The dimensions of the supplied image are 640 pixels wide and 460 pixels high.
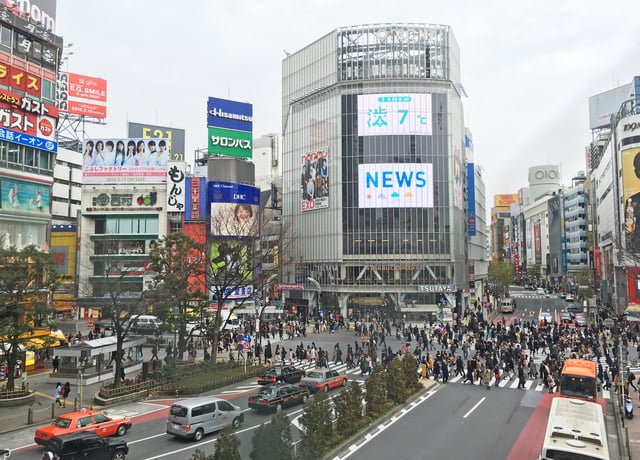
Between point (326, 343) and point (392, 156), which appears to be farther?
point (392, 156)

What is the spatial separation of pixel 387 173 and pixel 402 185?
258cm

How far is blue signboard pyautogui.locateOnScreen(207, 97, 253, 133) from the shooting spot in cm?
7131

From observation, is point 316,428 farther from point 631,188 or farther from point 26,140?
point 631,188

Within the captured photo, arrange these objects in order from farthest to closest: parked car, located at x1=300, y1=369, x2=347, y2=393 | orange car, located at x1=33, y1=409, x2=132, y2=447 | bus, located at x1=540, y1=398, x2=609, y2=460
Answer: parked car, located at x1=300, y1=369, x2=347, y2=393 < orange car, located at x1=33, y1=409, x2=132, y2=447 < bus, located at x1=540, y1=398, x2=609, y2=460

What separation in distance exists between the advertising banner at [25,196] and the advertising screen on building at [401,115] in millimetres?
44813

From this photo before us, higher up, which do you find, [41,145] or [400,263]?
[41,145]

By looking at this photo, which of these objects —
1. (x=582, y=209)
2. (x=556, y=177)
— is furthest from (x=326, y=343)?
(x=556, y=177)

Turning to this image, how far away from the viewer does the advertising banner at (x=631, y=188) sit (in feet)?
200

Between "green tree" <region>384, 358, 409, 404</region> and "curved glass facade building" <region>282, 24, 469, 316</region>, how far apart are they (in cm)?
4299

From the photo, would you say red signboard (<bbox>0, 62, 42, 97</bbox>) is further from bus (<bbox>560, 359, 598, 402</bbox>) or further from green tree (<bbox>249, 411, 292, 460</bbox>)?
bus (<bbox>560, 359, 598, 402</bbox>)

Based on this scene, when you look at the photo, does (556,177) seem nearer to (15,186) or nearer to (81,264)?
(81,264)

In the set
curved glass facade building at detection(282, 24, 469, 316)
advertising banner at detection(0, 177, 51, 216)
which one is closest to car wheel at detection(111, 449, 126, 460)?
advertising banner at detection(0, 177, 51, 216)

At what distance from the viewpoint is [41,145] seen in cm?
3684

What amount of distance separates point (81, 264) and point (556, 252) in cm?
11420
